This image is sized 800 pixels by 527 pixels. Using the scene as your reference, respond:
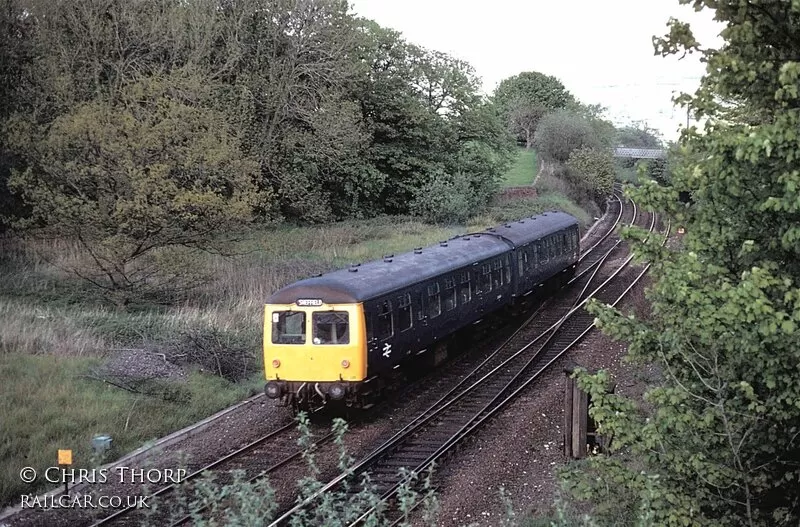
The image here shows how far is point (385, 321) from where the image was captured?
46.9 ft

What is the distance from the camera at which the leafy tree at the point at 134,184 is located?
1969cm

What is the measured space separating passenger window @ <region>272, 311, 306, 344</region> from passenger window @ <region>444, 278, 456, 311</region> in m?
4.10

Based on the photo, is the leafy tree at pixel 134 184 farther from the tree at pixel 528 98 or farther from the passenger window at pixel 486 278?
the tree at pixel 528 98

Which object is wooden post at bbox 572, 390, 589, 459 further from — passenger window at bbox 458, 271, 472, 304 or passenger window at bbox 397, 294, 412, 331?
passenger window at bbox 458, 271, 472, 304

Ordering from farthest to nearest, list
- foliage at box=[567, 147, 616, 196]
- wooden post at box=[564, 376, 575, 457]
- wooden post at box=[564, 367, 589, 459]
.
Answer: foliage at box=[567, 147, 616, 196] → wooden post at box=[564, 376, 575, 457] → wooden post at box=[564, 367, 589, 459]

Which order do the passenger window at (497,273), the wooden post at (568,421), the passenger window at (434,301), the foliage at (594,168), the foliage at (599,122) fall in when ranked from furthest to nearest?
the foliage at (599,122) → the foliage at (594,168) → the passenger window at (497,273) → the passenger window at (434,301) → the wooden post at (568,421)

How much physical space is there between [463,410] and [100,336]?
27.2 feet

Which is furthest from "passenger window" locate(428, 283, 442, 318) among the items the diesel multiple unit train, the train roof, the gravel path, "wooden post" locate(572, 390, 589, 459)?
"wooden post" locate(572, 390, 589, 459)

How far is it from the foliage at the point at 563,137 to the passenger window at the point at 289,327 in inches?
1668

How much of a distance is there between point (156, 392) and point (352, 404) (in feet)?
11.7

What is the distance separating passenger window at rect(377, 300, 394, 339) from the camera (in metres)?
14.1

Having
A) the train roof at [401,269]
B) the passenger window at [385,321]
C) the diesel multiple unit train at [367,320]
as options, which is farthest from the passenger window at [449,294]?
the passenger window at [385,321]

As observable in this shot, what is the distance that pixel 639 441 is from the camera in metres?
7.48

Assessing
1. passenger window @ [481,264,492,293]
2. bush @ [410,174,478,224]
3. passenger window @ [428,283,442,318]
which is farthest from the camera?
bush @ [410,174,478,224]
